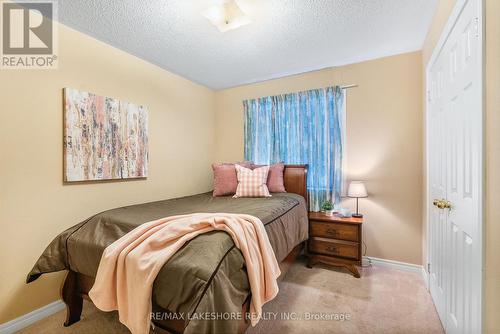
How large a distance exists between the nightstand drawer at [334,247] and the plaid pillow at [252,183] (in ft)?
2.51

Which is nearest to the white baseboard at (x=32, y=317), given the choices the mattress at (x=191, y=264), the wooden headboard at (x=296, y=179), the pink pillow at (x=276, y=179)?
the mattress at (x=191, y=264)

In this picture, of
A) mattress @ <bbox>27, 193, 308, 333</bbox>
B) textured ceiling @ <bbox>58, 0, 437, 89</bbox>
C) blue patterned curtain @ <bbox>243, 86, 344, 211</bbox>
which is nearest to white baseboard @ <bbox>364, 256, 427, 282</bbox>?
blue patterned curtain @ <bbox>243, 86, 344, 211</bbox>

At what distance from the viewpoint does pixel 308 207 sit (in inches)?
113

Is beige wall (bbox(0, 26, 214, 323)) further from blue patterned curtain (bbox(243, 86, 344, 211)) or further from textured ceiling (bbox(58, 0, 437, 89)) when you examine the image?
blue patterned curtain (bbox(243, 86, 344, 211))

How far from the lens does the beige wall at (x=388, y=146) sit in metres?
2.49

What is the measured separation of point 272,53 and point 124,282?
247 centimetres

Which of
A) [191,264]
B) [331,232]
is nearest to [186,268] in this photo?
[191,264]

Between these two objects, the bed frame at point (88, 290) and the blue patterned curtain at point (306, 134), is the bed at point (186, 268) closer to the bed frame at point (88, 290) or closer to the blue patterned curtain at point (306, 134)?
the bed frame at point (88, 290)

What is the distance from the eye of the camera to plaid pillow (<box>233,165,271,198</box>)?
2.66 m

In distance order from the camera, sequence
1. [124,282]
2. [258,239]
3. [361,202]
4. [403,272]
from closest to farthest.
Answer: [124,282]
[258,239]
[403,272]
[361,202]

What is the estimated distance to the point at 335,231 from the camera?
2500 mm

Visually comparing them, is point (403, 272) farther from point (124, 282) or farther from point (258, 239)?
point (124, 282)

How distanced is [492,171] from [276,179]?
2061 millimetres

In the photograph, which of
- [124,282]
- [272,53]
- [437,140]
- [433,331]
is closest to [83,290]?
[124,282]
